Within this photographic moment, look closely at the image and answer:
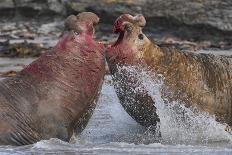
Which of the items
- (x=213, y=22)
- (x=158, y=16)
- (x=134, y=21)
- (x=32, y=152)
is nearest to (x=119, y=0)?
(x=158, y=16)

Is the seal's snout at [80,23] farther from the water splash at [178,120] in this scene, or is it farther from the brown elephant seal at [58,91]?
the water splash at [178,120]

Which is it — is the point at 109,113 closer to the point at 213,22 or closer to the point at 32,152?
the point at 32,152

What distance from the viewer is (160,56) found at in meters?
8.11

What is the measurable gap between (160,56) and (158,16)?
463 inches

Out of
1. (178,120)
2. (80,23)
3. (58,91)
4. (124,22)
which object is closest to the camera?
(58,91)

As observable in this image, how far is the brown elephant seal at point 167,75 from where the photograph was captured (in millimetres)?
7781

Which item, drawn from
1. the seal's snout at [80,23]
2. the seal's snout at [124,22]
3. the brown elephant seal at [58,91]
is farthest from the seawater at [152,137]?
the seal's snout at [80,23]

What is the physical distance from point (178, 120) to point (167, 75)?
1.43ft

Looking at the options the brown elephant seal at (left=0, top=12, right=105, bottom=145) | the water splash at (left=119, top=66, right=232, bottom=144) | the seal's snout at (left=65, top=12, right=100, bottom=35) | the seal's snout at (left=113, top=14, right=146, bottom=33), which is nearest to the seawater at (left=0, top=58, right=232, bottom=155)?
the water splash at (left=119, top=66, right=232, bottom=144)

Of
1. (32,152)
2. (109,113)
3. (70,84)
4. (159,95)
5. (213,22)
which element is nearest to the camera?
(32,152)

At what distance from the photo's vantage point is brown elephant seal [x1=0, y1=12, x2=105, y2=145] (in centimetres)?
720

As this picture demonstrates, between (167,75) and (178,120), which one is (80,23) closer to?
(167,75)

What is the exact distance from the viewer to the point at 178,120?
795 cm

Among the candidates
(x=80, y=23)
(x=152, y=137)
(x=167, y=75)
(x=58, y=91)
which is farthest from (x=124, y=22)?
(x=152, y=137)
